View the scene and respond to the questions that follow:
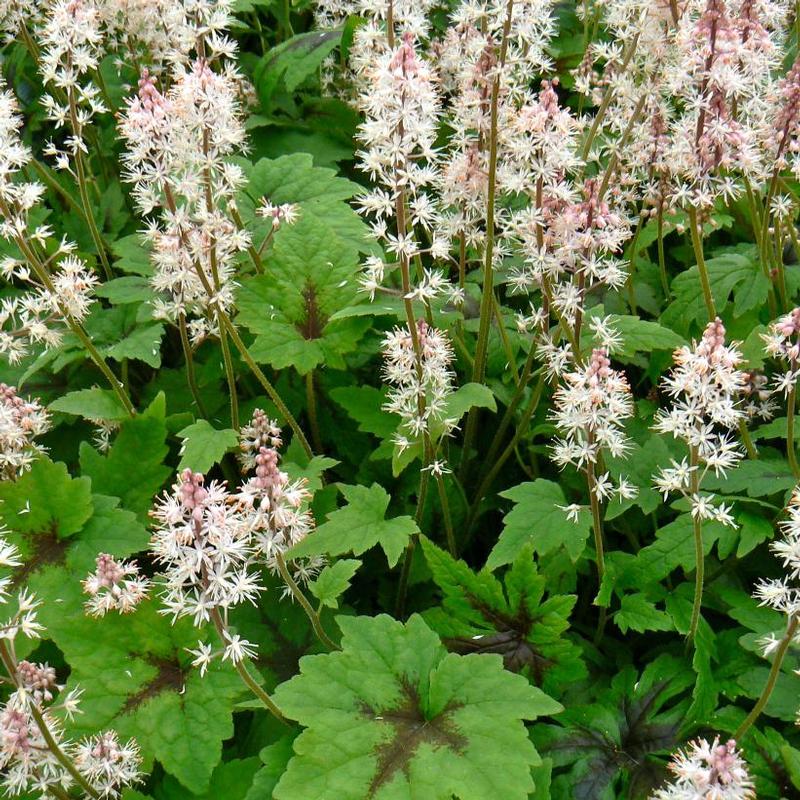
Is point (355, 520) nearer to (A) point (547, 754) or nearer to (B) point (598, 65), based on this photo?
(A) point (547, 754)

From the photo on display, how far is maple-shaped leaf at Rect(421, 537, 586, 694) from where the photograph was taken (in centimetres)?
296

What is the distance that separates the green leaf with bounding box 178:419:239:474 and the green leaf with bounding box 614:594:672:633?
146 cm

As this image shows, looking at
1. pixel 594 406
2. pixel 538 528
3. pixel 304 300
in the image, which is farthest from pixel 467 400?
pixel 304 300

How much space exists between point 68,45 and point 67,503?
68.9 inches

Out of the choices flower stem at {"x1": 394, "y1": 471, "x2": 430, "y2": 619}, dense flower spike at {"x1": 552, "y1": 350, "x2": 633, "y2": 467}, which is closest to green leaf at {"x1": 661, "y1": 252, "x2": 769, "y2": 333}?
dense flower spike at {"x1": 552, "y1": 350, "x2": 633, "y2": 467}

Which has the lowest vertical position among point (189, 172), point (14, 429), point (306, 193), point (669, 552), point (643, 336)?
point (669, 552)

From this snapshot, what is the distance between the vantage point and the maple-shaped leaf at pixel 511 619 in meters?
2.96

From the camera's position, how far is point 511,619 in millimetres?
3057

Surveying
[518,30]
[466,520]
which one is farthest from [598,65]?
[466,520]

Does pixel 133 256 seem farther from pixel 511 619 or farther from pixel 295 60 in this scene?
pixel 511 619

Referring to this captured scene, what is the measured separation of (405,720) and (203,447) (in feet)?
3.98

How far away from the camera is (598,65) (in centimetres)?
564

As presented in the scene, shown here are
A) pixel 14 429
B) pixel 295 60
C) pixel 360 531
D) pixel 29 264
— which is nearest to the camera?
pixel 360 531

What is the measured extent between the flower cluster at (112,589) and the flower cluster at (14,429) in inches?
26.8
